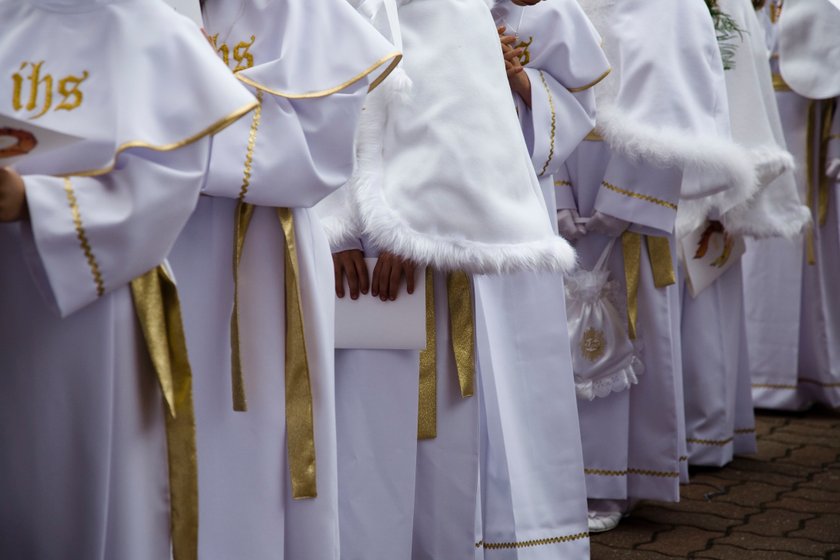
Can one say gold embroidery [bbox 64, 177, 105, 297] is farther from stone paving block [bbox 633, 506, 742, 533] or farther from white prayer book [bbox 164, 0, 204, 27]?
stone paving block [bbox 633, 506, 742, 533]

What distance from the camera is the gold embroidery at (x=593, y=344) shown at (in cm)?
467

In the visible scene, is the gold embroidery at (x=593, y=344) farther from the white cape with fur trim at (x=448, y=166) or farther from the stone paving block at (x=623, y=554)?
the white cape with fur trim at (x=448, y=166)

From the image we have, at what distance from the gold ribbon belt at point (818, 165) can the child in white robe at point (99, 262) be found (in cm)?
502

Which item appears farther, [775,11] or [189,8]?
[775,11]

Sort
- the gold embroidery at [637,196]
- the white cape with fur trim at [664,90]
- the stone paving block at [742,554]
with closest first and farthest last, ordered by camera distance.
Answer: the stone paving block at [742,554]
the white cape with fur trim at [664,90]
the gold embroidery at [637,196]

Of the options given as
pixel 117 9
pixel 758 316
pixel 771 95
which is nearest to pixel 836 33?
pixel 771 95

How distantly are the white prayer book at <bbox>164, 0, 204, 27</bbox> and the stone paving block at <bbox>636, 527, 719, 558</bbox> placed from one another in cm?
271

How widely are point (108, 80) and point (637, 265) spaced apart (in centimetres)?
294

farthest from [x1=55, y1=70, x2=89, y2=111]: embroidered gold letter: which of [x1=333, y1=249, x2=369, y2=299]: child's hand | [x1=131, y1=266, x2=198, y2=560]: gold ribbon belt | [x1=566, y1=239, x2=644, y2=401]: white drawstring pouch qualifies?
[x1=566, y1=239, x2=644, y2=401]: white drawstring pouch

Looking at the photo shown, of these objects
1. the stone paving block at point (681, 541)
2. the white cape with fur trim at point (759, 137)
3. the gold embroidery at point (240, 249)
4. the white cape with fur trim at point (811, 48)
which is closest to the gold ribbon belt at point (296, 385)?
the gold embroidery at point (240, 249)

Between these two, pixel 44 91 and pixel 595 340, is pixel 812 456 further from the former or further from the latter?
pixel 44 91

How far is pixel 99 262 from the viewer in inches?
82.0

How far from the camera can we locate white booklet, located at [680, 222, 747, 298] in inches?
214

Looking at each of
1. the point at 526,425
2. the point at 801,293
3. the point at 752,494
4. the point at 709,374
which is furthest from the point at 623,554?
the point at 801,293
